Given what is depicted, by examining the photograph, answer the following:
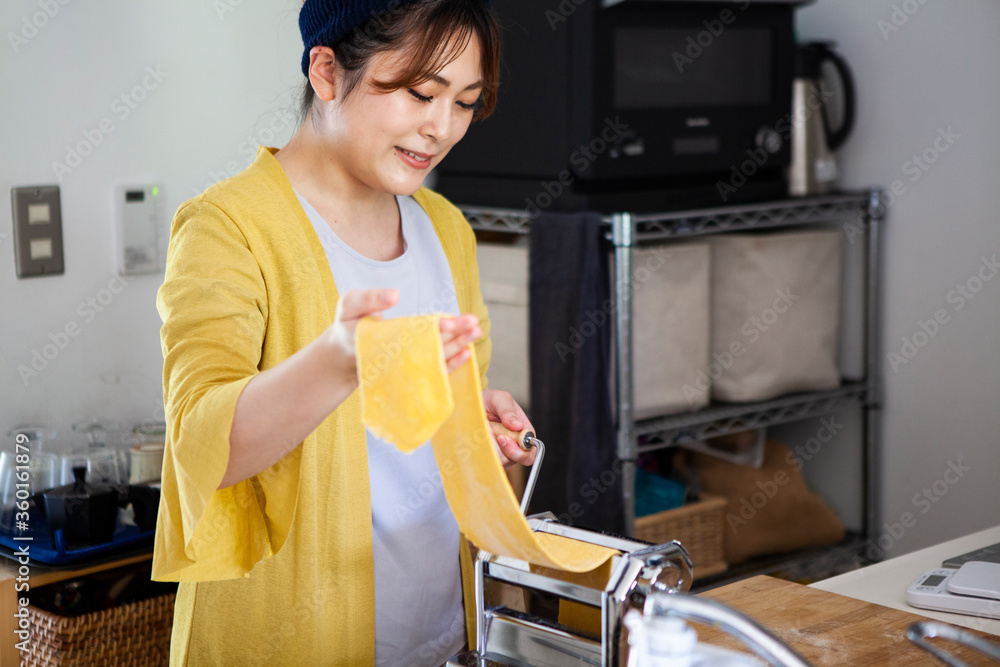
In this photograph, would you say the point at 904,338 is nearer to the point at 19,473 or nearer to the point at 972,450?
the point at 972,450

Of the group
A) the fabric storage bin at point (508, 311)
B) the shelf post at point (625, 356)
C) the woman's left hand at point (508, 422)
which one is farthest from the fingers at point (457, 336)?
the fabric storage bin at point (508, 311)

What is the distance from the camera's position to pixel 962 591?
1.18 metres

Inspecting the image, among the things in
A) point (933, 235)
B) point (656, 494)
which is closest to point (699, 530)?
point (656, 494)

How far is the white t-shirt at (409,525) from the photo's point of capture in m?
1.16

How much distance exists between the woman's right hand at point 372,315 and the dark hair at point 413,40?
0.41 m

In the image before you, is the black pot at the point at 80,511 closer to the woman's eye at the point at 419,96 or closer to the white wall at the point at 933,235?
the woman's eye at the point at 419,96

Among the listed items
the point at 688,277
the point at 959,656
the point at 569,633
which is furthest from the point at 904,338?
the point at 569,633

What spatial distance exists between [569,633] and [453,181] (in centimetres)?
154

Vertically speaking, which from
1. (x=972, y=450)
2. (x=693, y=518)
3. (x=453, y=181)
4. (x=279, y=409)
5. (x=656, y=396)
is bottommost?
(x=693, y=518)

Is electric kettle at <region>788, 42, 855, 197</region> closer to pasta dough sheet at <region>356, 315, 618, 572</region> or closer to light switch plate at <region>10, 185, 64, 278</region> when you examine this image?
light switch plate at <region>10, 185, 64, 278</region>

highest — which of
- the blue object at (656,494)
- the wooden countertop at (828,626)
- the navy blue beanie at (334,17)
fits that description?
the navy blue beanie at (334,17)

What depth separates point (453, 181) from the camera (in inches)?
89.6

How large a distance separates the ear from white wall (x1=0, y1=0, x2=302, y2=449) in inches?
31.1

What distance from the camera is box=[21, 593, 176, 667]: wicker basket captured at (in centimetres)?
152
